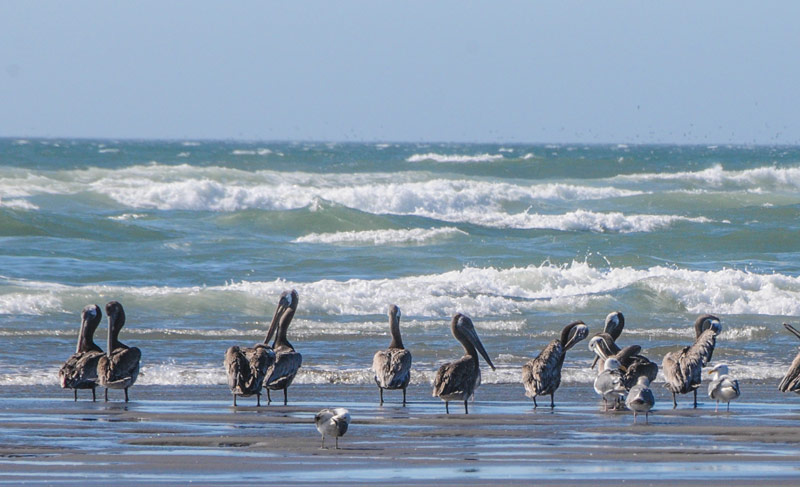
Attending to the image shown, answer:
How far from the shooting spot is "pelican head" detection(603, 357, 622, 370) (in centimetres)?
1148

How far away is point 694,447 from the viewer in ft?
29.1

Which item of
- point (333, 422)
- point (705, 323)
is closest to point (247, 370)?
point (333, 422)

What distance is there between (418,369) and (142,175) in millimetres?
35755

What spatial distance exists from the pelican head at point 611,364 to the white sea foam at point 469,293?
619 centimetres

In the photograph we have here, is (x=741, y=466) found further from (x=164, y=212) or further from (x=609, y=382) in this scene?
(x=164, y=212)

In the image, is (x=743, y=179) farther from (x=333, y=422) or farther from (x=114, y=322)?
(x=333, y=422)

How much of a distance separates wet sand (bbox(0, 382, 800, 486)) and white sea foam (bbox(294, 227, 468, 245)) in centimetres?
1669

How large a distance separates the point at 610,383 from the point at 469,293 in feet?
30.9

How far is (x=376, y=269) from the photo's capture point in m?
24.2

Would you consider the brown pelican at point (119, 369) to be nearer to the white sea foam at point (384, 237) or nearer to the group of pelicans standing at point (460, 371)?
the group of pelicans standing at point (460, 371)

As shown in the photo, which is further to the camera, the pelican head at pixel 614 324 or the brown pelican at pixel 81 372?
the pelican head at pixel 614 324

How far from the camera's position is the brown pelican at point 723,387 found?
1105cm

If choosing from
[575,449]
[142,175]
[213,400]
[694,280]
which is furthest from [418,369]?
[142,175]

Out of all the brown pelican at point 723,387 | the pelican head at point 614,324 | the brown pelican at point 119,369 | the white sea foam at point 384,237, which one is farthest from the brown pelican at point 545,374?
the white sea foam at point 384,237
